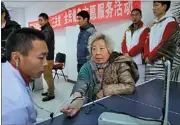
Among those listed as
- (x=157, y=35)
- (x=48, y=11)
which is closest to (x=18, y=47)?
(x=157, y=35)

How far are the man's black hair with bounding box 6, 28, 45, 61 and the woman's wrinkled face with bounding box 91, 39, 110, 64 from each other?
2.06 feet

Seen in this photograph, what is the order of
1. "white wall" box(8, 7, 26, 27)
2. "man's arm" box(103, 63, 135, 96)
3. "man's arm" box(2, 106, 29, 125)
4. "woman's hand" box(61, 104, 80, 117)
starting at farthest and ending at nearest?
"white wall" box(8, 7, 26, 27), "man's arm" box(103, 63, 135, 96), "woman's hand" box(61, 104, 80, 117), "man's arm" box(2, 106, 29, 125)

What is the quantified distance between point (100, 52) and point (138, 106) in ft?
1.74

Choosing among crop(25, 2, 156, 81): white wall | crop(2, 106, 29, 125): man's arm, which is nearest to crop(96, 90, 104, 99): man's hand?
crop(2, 106, 29, 125): man's arm

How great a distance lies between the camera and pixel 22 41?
3.10 feet

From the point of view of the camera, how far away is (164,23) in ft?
7.20

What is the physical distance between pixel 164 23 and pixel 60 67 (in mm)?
2693

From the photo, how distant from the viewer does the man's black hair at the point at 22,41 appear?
932 mm

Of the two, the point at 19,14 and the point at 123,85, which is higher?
the point at 19,14

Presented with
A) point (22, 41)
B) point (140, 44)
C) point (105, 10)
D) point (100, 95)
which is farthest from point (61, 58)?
point (22, 41)

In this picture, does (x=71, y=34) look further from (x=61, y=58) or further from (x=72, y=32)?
(x=61, y=58)

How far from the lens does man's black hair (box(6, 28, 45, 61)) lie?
0.93m

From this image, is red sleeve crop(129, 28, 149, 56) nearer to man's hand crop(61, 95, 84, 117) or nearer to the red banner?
the red banner

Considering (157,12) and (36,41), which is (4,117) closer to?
(36,41)
